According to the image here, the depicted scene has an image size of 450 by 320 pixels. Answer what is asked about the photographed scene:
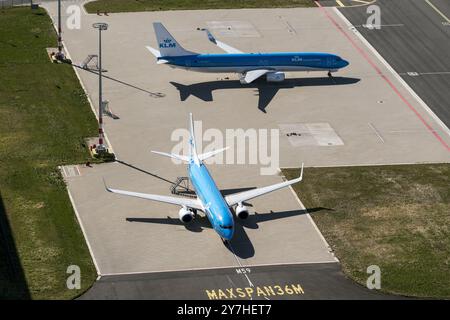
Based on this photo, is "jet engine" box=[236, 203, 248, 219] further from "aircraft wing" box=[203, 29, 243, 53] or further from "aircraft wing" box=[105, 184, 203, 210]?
"aircraft wing" box=[203, 29, 243, 53]

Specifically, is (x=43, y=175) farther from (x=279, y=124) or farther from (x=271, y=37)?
(x=271, y=37)

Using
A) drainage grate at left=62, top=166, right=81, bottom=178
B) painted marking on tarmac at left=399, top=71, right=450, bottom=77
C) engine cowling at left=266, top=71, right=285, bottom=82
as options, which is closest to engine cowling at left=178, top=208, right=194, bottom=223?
drainage grate at left=62, top=166, right=81, bottom=178

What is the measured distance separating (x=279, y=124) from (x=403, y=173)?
18548 mm

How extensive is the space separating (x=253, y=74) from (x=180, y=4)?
115 ft

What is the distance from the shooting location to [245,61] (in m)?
128

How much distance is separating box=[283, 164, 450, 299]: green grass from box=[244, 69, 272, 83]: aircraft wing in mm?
23565

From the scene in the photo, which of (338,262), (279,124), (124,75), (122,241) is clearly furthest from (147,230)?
(124,75)

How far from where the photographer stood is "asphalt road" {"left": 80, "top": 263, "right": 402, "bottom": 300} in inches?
3290

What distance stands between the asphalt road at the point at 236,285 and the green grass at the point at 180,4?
77271mm

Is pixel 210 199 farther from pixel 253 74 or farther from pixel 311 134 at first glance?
pixel 253 74

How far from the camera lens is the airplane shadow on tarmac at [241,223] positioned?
3585 inches

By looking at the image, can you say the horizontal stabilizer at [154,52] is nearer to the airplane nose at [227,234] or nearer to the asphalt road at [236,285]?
the airplane nose at [227,234]

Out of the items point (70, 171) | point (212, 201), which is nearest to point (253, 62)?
point (70, 171)

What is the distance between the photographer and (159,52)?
130250 millimetres
